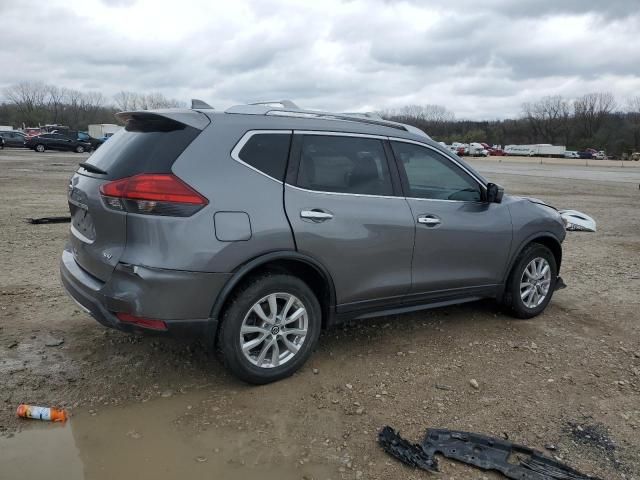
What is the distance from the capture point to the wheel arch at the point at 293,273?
346cm

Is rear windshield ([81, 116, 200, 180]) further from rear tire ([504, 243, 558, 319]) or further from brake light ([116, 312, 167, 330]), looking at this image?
rear tire ([504, 243, 558, 319])

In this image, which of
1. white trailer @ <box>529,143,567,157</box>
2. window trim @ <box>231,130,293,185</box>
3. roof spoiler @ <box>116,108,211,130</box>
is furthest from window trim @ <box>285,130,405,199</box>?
white trailer @ <box>529,143,567,157</box>

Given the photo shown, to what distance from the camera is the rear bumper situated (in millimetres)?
3289

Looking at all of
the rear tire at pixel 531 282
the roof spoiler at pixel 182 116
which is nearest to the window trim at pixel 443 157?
the rear tire at pixel 531 282

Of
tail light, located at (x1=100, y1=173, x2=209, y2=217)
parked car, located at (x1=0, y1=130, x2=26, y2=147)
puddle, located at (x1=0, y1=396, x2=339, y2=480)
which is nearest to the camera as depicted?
puddle, located at (x1=0, y1=396, x2=339, y2=480)

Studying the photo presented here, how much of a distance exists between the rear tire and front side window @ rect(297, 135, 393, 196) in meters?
1.75

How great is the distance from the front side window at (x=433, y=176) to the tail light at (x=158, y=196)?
1.78 meters

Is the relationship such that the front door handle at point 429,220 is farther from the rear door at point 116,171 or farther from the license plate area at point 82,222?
the license plate area at point 82,222

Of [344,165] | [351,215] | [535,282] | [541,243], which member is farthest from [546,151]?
[351,215]

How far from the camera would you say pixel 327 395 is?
372cm

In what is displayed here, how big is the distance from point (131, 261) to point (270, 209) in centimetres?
92

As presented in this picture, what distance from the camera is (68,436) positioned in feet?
10.4

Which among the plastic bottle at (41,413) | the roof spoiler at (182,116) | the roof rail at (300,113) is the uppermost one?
the roof rail at (300,113)

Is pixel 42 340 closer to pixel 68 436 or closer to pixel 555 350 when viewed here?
pixel 68 436
